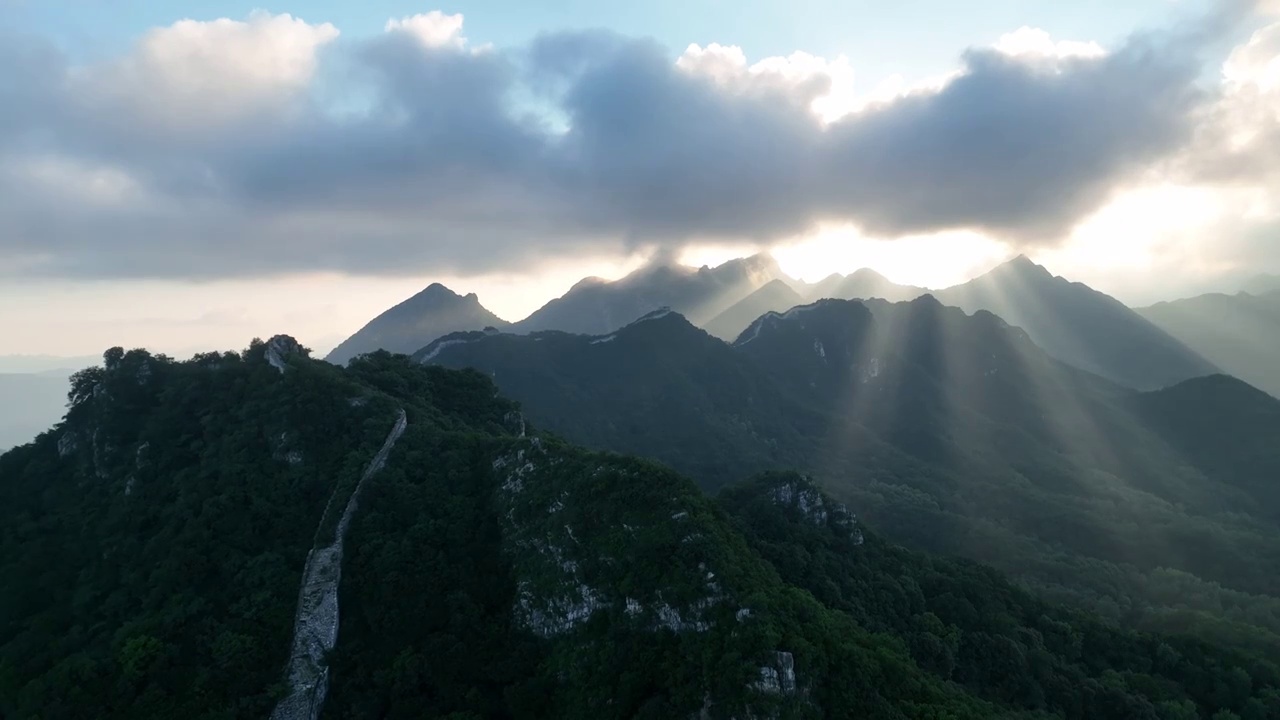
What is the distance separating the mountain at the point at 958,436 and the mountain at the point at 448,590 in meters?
28.3

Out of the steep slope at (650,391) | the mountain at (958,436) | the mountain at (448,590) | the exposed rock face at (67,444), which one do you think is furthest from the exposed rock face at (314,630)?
the steep slope at (650,391)

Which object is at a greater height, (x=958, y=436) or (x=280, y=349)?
(x=280, y=349)

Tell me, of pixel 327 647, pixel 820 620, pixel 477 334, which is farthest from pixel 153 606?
pixel 477 334

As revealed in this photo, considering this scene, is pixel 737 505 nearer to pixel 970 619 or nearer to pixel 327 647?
pixel 970 619

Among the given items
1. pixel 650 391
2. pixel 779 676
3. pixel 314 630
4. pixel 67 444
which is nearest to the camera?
pixel 779 676

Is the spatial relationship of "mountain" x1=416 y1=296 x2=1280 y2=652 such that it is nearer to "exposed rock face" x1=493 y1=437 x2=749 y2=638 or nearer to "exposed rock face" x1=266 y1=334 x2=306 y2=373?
"exposed rock face" x1=493 y1=437 x2=749 y2=638

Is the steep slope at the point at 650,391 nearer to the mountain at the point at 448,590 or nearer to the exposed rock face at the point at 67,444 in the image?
the mountain at the point at 448,590

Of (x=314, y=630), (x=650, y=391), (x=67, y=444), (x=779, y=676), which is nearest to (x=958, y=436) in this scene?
(x=650, y=391)

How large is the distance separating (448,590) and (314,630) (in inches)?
264

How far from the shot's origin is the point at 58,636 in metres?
34.1

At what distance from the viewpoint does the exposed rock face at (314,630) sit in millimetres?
30062

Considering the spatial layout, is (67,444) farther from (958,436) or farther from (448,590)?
(958,436)

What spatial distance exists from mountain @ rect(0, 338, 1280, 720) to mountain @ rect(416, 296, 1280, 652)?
92.8 feet

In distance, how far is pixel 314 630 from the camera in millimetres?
32562
